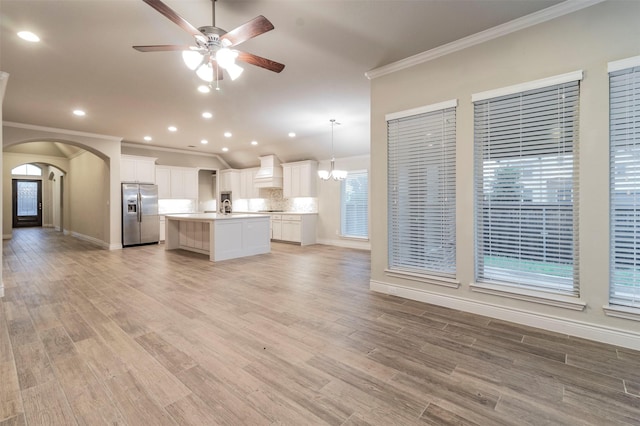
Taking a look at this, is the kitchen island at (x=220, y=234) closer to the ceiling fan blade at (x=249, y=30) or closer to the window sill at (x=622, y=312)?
the ceiling fan blade at (x=249, y=30)

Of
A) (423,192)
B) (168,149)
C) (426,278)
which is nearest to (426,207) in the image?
(423,192)

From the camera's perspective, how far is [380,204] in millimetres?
3783

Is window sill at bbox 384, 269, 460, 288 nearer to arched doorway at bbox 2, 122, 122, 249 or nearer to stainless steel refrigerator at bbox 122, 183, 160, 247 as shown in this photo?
stainless steel refrigerator at bbox 122, 183, 160, 247

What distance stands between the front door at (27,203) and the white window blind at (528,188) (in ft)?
60.8

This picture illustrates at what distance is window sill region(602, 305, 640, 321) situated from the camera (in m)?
2.32

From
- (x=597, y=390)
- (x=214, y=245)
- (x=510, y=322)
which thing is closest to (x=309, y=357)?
(x=597, y=390)

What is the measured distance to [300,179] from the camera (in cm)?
866

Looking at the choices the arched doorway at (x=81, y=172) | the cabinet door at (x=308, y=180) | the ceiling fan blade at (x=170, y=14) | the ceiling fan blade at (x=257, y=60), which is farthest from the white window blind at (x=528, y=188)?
the arched doorway at (x=81, y=172)

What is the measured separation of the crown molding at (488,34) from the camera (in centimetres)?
251

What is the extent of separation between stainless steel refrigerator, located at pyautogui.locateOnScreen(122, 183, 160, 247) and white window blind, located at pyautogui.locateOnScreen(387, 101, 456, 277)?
289 inches

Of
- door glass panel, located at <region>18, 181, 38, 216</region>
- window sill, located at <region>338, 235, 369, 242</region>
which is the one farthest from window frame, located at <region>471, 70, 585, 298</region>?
door glass panel, located at <region>18, 181, 38, 216</region>

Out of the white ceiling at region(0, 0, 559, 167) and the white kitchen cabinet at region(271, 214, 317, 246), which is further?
the white kitchen cabinet at region(271, 214, 317, 246)

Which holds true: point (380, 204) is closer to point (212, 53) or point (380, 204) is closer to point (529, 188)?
point (529, 188)

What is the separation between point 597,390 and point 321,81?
13.7 feet
